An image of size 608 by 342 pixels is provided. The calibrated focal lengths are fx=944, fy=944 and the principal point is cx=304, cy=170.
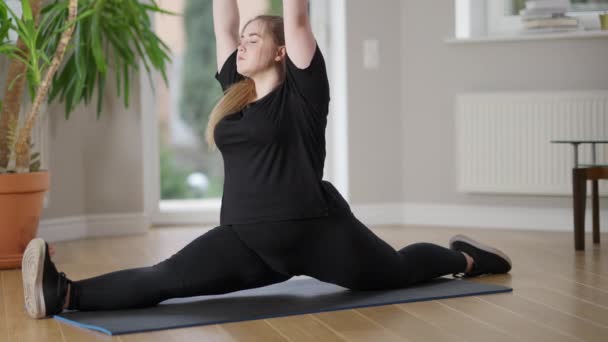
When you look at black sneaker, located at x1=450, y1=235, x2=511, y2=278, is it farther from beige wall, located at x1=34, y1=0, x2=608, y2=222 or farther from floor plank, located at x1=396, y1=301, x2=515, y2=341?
beige wall, located at x1=34, y1=0, x2=608, y2=222

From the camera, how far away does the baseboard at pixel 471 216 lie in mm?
4645

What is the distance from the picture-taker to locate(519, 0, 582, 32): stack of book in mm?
4676

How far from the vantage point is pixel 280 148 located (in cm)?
262

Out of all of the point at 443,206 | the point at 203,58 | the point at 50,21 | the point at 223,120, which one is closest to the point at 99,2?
the point at 50,21

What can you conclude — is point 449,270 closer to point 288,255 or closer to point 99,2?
Result: point 288,255

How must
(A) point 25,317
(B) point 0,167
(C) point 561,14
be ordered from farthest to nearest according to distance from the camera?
1. (C) point 561,14
2. (B) point 0,167
3. (A) point 25,317

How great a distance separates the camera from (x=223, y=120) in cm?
268

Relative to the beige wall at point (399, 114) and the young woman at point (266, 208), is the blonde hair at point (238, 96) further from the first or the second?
the beige wall at point (399, 114)

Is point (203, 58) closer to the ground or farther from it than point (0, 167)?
farther from it

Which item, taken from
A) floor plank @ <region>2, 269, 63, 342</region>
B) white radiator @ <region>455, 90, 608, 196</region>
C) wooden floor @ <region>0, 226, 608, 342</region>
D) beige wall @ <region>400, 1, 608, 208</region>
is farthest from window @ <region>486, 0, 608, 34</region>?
floor plank @ <region>2, 269, 63, 342</region>

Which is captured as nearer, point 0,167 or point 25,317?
point 25,317

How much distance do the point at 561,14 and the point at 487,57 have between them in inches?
16.4

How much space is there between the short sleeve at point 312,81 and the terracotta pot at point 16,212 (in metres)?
1.53

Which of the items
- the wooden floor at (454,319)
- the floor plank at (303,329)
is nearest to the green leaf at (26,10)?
the wooden floor at (454,319)
